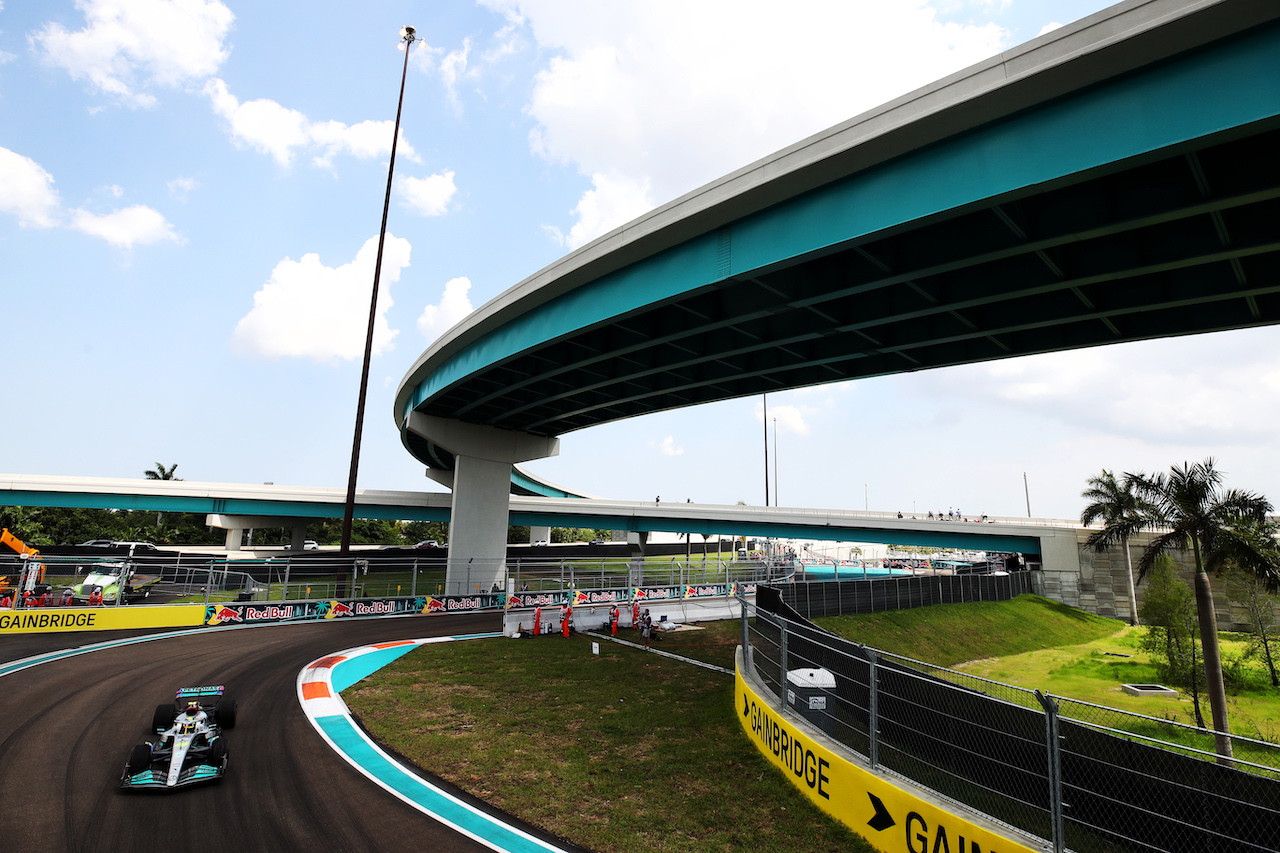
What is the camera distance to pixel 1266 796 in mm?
6582

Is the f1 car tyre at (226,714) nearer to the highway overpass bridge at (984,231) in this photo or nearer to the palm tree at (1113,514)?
the highway overpass bridge at (984,231)

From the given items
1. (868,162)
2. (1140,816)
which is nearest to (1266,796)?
(1140,816)

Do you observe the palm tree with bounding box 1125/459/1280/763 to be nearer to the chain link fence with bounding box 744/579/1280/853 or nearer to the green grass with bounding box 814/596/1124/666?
the green grass with bounding box 814/596/1124/666

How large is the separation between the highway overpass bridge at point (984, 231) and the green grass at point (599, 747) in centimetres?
933

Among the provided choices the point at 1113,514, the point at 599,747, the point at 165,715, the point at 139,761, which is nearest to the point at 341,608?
the point at 165,715

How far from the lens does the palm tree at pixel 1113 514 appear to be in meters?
29.8

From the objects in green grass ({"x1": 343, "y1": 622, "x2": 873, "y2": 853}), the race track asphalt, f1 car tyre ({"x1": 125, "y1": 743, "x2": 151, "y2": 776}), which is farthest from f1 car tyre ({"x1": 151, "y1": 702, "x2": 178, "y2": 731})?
green grass ({"x1": 343, "y1": 622, "x2": 873, "y2": 853})

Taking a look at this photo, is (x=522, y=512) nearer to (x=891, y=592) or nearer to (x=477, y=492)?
(x=477, y=492)

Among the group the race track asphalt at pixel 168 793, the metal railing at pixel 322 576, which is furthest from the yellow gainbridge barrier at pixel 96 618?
the race track asphalt at pixel 168 793

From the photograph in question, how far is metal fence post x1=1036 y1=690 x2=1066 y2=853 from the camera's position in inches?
220

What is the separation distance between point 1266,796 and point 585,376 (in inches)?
873

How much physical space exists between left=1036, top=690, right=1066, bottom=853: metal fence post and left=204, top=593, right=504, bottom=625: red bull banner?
979 inches

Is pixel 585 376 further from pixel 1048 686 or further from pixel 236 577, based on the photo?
pixel 236 577

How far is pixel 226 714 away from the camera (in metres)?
11.0
